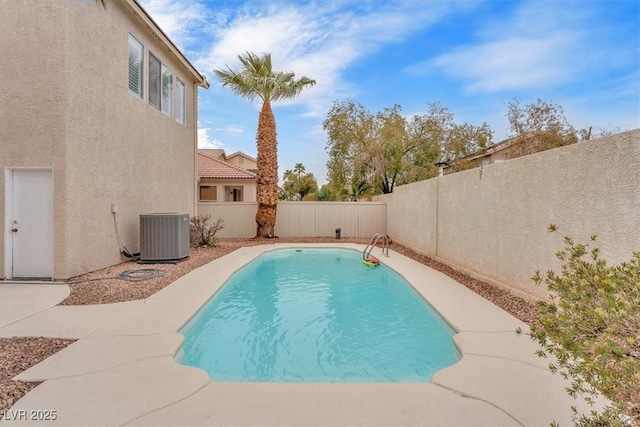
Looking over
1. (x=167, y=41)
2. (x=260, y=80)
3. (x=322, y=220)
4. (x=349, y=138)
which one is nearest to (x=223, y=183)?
(x=322, y=220)

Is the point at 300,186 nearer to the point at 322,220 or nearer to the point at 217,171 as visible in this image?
the point at 217,171

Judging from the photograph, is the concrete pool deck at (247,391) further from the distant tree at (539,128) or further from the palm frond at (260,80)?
the distant tree at (539,128)

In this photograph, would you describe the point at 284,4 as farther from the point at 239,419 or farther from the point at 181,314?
the point at 239,419

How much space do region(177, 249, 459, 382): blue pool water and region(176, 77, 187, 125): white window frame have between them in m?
7.89

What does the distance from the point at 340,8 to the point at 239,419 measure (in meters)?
11.4

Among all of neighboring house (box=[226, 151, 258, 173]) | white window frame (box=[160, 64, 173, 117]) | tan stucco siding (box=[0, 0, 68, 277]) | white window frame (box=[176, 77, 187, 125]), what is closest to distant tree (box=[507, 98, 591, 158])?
white window frame (box=[176, 77, 187, 125])

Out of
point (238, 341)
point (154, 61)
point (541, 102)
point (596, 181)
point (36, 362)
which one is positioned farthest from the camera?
point (541, 102)

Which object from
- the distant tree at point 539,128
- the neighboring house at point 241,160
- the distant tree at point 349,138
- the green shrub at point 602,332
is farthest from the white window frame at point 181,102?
the neighboring house at point 241,160

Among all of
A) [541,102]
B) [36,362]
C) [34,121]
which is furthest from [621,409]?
[541,102]

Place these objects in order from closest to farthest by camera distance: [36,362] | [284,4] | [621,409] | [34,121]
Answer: [621,409] → [36,362] → [34,121] → [284,4]

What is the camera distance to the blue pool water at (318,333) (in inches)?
158

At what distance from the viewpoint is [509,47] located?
11742mm

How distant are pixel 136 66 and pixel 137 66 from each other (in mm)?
Result: 52

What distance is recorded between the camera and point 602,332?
1.86 metres
